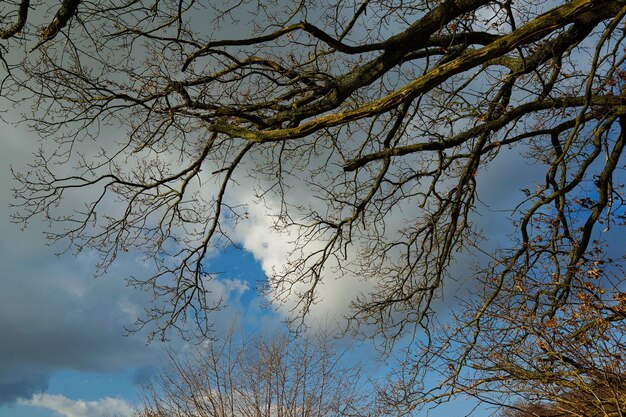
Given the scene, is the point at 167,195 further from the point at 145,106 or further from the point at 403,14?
the point at 403,14

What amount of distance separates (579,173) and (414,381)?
295 centimetres

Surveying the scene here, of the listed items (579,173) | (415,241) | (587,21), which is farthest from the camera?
(415,241)

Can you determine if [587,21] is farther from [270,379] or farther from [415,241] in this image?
[270,379]

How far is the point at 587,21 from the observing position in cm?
536

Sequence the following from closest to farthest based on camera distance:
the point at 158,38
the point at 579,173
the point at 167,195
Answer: the point at 158,38
the point at 579,173
the point at 167,195

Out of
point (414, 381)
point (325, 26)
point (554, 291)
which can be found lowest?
point (414, 381)

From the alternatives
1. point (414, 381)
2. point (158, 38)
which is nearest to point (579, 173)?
point (414, 381)

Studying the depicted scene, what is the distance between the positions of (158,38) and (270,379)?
221 inches

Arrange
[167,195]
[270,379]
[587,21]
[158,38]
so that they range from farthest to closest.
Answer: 1. [270,379]
2. [167,195]
3. [158,38]
4. [587,21]

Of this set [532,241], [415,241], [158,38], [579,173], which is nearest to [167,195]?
[158,38]

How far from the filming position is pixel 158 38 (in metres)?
5.89

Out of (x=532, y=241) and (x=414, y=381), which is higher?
(x=532, y=241)

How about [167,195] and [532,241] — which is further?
[167,195]

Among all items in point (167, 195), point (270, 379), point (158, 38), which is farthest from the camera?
point (270, 379)
